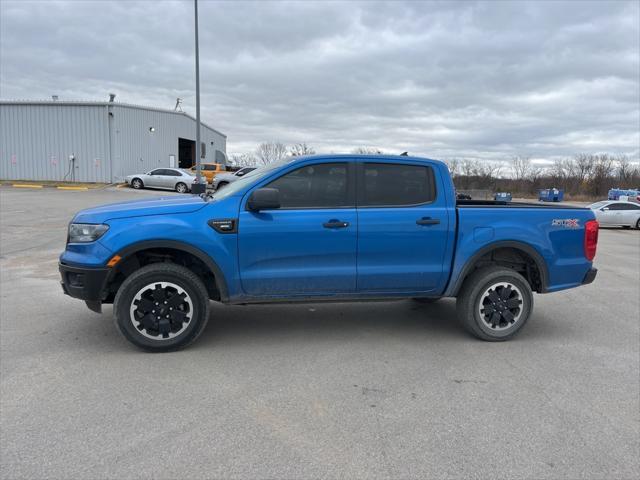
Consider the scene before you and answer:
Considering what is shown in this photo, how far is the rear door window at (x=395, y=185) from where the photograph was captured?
480cm

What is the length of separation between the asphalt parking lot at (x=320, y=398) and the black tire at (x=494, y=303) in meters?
0.20

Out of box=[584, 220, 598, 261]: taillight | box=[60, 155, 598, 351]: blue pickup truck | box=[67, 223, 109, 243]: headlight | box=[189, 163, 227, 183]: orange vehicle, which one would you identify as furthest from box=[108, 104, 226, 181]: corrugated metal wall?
box=[584, 220, 598, 261]: taillight

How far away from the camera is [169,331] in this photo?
449 cm

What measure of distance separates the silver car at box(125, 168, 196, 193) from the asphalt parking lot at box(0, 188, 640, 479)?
24030 mm

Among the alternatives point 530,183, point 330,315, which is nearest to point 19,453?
point 330,315

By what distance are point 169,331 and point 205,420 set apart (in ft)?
4.50

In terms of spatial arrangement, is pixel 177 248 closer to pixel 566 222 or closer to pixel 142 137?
pixel 566 222

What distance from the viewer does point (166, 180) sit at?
30.1 metres

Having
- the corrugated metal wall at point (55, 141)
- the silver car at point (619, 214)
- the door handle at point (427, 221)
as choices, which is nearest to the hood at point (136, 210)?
the door handle at point (427, 221)

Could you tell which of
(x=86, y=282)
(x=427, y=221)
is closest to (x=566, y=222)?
(x=427, y=221)

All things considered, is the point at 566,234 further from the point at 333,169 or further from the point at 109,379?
the point at 109,379

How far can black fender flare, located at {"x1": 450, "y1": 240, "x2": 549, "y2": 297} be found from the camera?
16.1 feet

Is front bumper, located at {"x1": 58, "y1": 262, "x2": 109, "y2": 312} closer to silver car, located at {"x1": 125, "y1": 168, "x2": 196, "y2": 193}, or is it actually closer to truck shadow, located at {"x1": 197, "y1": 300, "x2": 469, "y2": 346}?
truck shadow, located at {"x1": 197, "y1": 300, "x2": 469, "y2": 346}

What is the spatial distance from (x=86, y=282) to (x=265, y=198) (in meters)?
1.77
